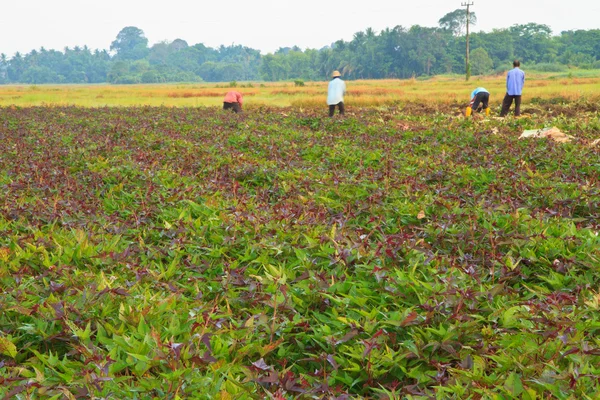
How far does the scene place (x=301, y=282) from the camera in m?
3.55

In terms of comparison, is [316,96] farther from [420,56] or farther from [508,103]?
[420,56]

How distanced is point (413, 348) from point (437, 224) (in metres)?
1.83

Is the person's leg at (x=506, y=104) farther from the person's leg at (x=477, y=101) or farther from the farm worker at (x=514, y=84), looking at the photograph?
the person's leg at (x=477, y=101)

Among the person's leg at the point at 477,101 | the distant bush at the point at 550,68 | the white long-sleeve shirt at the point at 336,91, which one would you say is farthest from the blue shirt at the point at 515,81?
the distant bush at the point at 550,68

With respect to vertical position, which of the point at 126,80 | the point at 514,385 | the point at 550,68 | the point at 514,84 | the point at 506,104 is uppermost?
the point at 126,80

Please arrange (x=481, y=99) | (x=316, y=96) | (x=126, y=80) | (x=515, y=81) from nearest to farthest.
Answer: (x=515, y=81) < (x=481, y=99) < (x=316, y=96) < (x=126, y=80)

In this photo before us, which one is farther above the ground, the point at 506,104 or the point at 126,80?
the point at 126,80

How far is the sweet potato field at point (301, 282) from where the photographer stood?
99.7 inches

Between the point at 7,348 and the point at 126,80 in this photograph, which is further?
the point at 126,80

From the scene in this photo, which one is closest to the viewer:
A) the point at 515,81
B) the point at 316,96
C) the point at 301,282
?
the point at 301,282

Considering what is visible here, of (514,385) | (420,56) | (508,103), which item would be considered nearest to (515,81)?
(508,103)

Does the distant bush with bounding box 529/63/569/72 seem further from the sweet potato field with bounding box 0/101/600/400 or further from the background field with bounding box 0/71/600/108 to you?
the sweet potato field with bounding box 0/101/600/400

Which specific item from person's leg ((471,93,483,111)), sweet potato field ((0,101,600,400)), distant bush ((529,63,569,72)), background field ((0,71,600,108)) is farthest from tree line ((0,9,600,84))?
sweet potato field ((0,101,600,400))

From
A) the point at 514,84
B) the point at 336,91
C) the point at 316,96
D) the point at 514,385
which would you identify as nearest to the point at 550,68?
the point at 316,96
